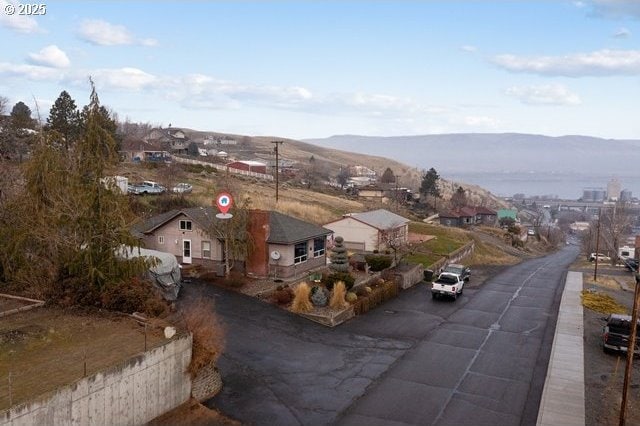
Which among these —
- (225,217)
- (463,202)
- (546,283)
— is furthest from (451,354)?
(463,202)

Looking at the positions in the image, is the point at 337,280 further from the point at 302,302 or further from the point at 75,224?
the point at 75,224

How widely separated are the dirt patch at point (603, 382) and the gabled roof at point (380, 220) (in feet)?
80.6

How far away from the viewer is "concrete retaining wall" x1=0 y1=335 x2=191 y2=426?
1488 centimetres

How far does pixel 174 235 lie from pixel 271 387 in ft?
76.1

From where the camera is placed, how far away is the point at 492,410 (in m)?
21.3

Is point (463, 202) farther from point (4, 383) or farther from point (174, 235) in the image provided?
point (4, 383)

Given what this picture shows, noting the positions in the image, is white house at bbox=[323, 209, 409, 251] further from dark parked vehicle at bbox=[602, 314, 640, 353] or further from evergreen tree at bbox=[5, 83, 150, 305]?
evergreen tree at bbox=[5, 83, 150, 305]

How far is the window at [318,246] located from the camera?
44.8 metres

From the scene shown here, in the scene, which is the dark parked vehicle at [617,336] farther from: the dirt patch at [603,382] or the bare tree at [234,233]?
the bare tree at [234,233]

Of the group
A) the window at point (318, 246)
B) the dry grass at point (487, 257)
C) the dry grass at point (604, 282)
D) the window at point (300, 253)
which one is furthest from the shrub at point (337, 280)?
the dry grass at point (487, 257)

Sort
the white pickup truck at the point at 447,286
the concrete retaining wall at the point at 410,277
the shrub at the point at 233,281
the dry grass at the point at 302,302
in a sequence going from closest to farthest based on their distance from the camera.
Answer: the dry grass at the point at 302,302 < the shrub at the point at 233,281 < the white pickup truck at the point at 447,286 < the concrete retaining wall at the point at 410,277

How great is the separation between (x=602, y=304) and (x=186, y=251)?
104 ft

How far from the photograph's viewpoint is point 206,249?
41.8 m

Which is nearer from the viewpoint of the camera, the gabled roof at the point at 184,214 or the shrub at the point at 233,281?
the shrub at the point at 233,281
